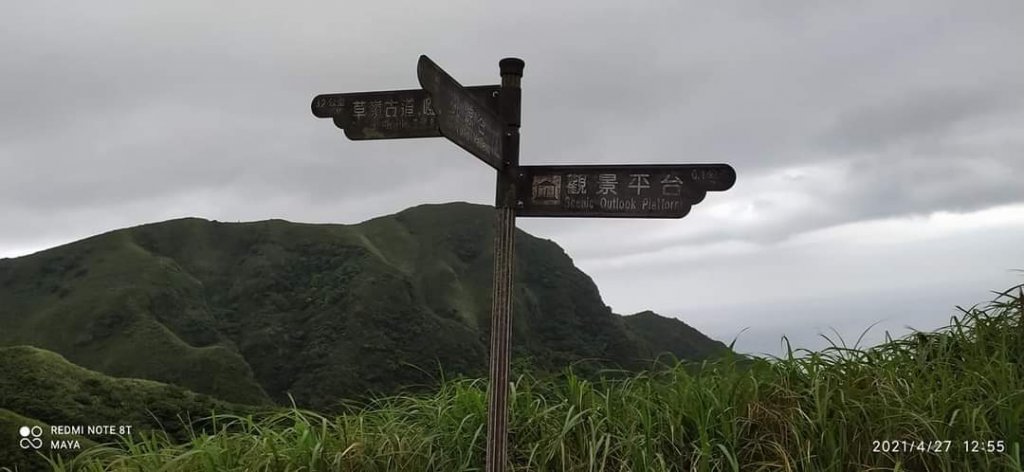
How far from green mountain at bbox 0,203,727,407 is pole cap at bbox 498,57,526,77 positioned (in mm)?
51303

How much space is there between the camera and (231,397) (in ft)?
187

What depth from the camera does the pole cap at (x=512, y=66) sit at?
4.05m

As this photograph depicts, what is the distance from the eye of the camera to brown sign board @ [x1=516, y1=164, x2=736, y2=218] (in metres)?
3.90

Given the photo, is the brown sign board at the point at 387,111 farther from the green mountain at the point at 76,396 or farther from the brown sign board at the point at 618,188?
the green mountain at the point at 76,396

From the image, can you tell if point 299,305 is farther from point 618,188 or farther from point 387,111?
point 618,188

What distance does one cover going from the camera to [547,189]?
3986mm

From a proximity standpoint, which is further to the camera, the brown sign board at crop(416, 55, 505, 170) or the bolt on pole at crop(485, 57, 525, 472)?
the bolt on pole at crop(485, 57, 525, 472)

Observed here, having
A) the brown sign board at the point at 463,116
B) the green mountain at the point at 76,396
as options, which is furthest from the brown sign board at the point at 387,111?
the green mountain at the point at 76,396

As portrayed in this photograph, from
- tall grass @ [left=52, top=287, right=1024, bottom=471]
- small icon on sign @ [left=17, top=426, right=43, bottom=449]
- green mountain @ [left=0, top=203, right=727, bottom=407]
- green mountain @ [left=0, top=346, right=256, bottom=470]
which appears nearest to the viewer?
tall grass @ [left=52, top=287, right=1024, bottom=471]

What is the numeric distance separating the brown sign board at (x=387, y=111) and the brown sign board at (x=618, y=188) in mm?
404

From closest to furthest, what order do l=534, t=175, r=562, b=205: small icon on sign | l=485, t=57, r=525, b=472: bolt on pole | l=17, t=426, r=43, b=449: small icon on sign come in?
l=485, t=57, r=525, b=472: bolt on pole
l=534, t=175, r=562, b=205: small icon on sign
l=17, t=426, r=43, b=449: small icon on sign

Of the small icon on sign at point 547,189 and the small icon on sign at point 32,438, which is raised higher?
the small icon on sign at point 547,189

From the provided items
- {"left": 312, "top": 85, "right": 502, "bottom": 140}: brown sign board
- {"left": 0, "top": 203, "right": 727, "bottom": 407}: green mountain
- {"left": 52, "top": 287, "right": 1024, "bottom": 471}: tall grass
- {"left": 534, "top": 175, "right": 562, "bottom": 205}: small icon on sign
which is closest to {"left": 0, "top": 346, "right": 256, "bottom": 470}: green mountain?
{"left": 52, "top": 287, "right": 1024, "bottom": 471}: tall grass

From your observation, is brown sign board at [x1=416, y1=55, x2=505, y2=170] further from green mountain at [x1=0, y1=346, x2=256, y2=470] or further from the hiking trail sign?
green mountain at [x1=0, y1=346, x2=256, y2=470]
